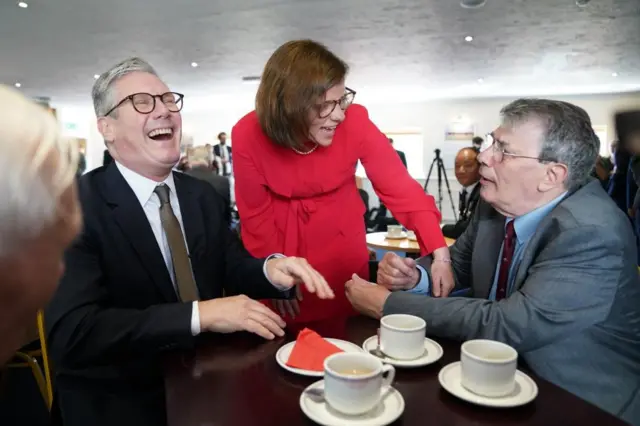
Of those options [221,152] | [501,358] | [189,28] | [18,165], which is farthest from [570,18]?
[221,152]

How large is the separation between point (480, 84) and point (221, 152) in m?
6.03

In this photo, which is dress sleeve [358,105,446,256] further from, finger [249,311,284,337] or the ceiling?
the ceiling

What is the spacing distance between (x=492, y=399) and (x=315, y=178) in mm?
1169

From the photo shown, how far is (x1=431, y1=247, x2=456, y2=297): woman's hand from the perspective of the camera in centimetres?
176

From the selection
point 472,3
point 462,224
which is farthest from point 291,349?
point 472,3

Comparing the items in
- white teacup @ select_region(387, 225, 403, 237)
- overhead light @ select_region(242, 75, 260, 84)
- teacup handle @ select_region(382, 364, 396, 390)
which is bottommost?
white teacup @ select_region(387, 225, 403, 237)

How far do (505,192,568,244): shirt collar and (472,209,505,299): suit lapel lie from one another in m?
0.18

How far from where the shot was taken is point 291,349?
1.15 m

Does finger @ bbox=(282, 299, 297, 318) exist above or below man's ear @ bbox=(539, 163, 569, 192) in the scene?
below

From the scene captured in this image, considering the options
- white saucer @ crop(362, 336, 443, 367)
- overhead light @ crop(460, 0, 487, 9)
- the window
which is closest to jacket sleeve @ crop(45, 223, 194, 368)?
white saucer @ crop(362, 336, 443, 367)

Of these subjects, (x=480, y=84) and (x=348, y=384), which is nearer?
(x=348, y=384)

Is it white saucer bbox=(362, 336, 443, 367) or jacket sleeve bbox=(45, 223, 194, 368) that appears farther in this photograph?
jacket sleeve bbox=(45, 223, 194, 368)

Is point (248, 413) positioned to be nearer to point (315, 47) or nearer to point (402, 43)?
point (315, 47)

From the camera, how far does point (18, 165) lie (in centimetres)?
55
